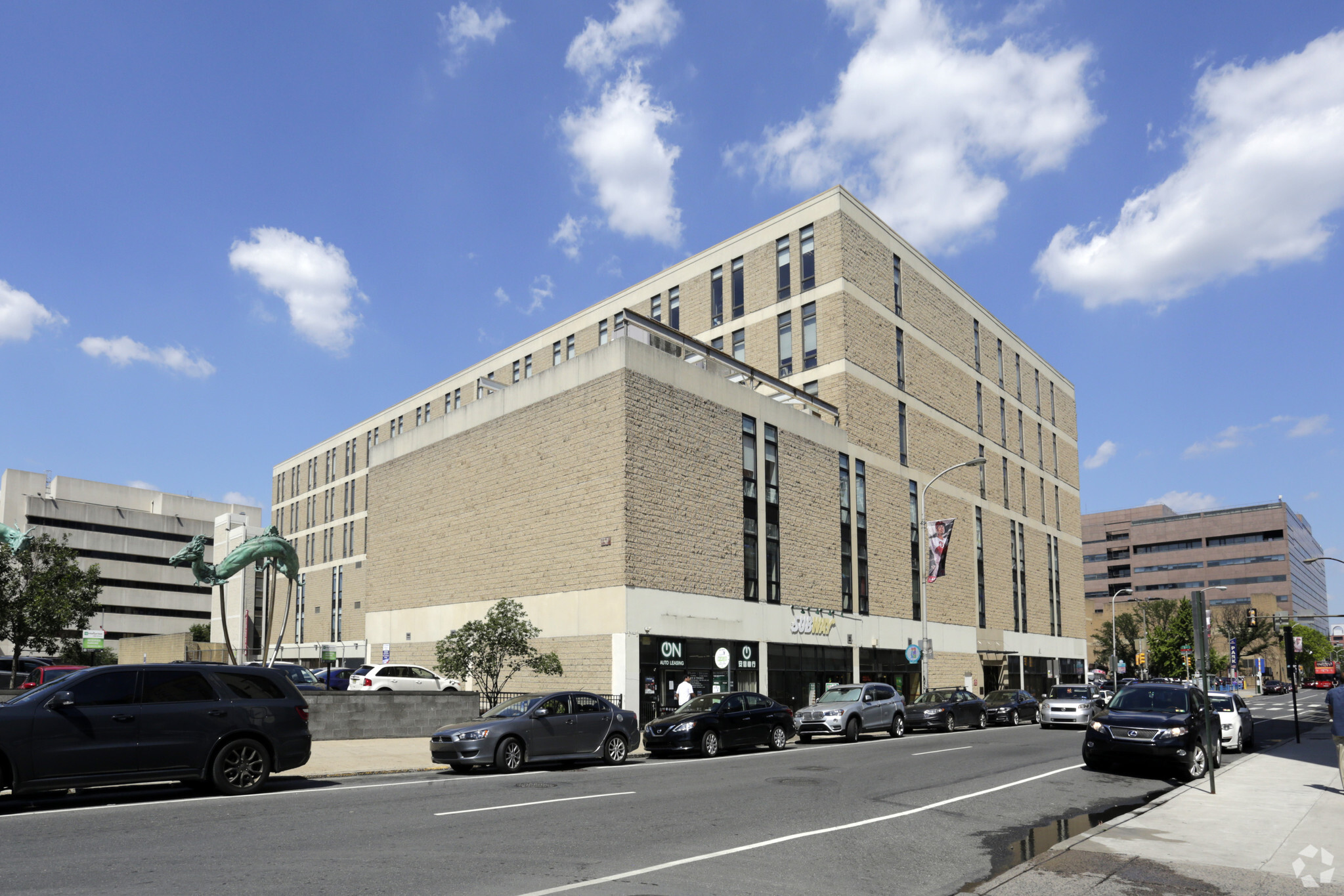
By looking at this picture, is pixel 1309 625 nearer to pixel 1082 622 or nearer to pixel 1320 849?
pixel 1082 622

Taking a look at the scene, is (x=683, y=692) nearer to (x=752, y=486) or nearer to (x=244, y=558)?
(x=752, y=486)

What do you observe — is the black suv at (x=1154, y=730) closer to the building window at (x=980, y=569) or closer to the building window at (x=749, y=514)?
the building window at (x=749, y=514)

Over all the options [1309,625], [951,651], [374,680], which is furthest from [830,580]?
[1309,625]

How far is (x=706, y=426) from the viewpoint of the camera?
117ft

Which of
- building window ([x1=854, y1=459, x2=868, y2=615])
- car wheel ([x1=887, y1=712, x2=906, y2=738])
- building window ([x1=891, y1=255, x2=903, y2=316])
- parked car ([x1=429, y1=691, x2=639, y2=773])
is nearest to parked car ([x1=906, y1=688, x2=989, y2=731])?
car wheel ([x1=887, y1=712, x2=906, y2=738])

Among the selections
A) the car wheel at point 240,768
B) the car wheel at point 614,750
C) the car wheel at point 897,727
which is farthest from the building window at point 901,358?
the car wheel at point 240,768

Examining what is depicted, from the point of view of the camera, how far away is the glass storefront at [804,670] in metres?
37.7

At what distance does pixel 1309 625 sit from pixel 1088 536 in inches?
1285

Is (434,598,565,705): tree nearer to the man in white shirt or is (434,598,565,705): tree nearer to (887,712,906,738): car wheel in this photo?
the man in white shirt

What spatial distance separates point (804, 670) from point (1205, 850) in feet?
96.5

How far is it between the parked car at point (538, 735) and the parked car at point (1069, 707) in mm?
18854

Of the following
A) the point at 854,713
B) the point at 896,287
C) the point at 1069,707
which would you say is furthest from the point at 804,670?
the point at 896,287

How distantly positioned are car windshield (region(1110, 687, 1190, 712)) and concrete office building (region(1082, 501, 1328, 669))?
363 ft

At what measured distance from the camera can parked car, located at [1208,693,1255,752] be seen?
73.4 feet
